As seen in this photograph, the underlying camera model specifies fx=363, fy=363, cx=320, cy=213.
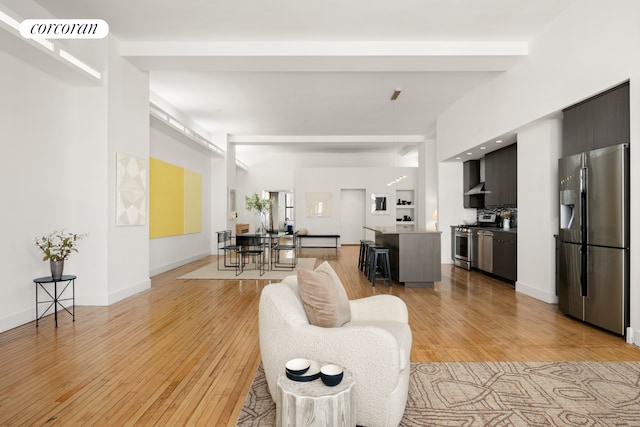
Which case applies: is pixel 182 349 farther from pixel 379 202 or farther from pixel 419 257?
pixel 379 202

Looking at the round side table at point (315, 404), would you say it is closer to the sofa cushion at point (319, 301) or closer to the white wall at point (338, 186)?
the sofa cushion at point (319, 301)

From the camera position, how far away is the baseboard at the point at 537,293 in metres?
4.84

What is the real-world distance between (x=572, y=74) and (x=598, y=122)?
72cm

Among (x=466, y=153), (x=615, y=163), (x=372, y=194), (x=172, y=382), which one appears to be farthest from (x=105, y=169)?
(x=372, y=194)

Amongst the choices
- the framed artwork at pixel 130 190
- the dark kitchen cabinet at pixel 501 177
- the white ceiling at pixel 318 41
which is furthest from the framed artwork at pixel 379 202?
the framed artwork at pixel 130 190

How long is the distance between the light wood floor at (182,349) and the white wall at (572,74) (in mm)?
848

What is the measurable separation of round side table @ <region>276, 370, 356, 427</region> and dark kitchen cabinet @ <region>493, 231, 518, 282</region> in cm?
513

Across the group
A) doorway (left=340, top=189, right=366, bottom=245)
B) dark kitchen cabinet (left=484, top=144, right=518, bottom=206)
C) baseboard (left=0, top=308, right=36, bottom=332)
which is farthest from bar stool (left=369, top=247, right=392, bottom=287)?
doorway (left=340, top=189, right=366, bottom=245)

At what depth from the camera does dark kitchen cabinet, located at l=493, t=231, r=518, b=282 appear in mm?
5863

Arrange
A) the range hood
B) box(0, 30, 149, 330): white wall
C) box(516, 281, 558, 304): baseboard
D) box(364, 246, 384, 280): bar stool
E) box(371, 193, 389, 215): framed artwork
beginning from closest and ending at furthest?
box(0, 30, 149, 330): white wall
box(516, 281, 558, 304): baseboard
box(364, 246, 384, 280): bar stool
the range hood
box(371, 193, 389, 215): framed artwork

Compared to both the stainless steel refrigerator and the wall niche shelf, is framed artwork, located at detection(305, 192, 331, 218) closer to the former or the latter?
the wall niche shelf

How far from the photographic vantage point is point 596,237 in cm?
369

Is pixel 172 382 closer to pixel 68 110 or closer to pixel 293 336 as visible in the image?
pixel 293 336

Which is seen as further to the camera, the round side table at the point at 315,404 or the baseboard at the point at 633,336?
the baseboard at the point at 633,336
